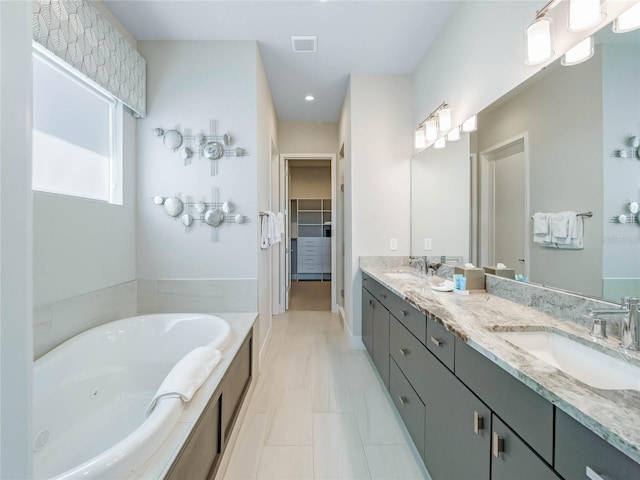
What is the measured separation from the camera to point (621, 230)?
3.39 ft

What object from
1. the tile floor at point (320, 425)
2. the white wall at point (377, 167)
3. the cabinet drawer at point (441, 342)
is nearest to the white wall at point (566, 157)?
the cabinet drawer at point (441, 342)

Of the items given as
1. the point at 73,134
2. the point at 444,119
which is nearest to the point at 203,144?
the point at 73,134

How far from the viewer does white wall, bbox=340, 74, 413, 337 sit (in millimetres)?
2963

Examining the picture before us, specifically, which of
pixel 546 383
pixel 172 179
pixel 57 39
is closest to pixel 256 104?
pixel 172 179

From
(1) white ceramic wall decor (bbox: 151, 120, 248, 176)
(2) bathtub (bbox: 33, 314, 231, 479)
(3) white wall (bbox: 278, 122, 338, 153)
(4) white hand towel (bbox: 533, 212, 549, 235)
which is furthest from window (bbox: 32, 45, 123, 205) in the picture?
(4) white hand towel (bbox: 533, 212, 549, 235)

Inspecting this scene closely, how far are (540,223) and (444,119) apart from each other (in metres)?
1.25

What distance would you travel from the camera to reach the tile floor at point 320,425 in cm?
150

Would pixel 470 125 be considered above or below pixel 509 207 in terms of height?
above

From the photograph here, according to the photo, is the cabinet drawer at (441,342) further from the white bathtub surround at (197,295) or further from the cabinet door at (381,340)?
the white bathtub surround at (197,295)

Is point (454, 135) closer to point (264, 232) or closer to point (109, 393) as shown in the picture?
point (264, 232)

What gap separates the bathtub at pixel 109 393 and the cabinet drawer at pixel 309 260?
498 centimetres

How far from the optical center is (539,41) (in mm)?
1323

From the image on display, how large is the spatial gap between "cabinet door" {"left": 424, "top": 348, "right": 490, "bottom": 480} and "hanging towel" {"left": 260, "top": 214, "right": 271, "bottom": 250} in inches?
69.5

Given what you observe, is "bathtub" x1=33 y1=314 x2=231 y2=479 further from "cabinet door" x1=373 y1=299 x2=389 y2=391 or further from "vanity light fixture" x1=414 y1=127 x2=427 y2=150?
"vanity light fixture" x1=414 y1=127 x2=427 y2=150
